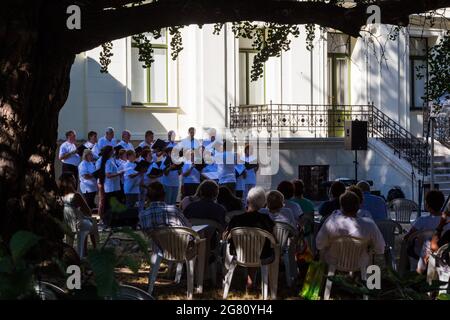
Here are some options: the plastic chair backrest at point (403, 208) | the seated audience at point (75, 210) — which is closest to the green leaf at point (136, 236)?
the seated audience at point (75, 210)

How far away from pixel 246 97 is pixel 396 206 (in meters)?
10.7

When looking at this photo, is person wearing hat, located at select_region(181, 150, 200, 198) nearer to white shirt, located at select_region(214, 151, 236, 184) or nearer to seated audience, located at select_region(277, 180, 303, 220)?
white shirt, located at select_region(214, 151, 236, 184)

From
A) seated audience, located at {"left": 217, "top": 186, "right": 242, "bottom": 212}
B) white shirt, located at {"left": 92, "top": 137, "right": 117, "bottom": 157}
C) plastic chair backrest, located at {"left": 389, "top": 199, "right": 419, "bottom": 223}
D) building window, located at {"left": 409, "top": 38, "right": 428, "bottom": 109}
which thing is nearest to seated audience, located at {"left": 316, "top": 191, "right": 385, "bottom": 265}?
seated audience, located at {"left": 217, "top": 186, "right": 242, "bottom": 212}

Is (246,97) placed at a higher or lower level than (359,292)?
higher

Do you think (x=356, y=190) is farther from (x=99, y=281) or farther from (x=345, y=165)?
(x=345, y=165)

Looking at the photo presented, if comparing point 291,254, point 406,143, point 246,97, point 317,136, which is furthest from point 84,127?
point 291,254

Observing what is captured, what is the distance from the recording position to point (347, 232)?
7.97 metres

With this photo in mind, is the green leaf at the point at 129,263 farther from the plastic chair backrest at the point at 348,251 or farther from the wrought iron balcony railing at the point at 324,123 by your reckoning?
the wrought iron balcony railing at the point at 324,123

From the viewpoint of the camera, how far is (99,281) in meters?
3.55

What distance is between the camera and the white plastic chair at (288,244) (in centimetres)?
884

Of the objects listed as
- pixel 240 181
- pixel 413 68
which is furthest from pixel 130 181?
pixel 413 68

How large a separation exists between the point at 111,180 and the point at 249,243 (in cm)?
806

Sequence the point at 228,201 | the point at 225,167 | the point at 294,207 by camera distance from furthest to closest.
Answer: the point at 225,167 → the point at 228,201 → the point at 294,207

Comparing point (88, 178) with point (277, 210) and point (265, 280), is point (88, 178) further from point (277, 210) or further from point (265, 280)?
point (265, 280)
